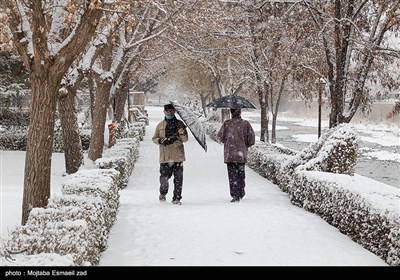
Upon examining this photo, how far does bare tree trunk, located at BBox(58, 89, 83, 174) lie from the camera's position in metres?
12.7

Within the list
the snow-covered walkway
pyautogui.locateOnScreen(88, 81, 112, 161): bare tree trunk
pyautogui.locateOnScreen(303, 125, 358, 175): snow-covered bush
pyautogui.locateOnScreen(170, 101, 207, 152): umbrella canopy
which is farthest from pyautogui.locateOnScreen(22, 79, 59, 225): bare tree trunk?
pyautogui.locateOnScreen(88, 81, 112, 161): bare tree trunk

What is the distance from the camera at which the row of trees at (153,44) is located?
20.0 feet

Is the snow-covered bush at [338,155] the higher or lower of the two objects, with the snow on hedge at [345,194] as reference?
higher

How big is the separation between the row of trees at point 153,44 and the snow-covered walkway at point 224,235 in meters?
1.56

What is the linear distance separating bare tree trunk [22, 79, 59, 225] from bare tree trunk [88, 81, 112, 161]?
289 inches

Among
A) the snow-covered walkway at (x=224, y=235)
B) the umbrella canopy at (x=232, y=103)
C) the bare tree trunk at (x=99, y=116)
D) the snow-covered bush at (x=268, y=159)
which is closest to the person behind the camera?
the snow-covered walkway at (x=224, y=235)

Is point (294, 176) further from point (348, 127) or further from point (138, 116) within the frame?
point (138, 116)

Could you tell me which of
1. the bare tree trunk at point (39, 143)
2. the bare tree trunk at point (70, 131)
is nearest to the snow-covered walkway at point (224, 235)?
the bare tree trunk at point (39, 143)

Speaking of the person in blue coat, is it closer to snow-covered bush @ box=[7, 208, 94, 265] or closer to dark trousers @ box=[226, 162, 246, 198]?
dark trousers @ box=[226, 162, 246, 198]

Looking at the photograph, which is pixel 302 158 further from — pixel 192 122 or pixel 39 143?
pixel 39 143

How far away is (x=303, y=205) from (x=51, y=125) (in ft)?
15.6

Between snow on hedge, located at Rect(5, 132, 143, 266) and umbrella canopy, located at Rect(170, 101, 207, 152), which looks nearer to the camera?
snow on hedge, located at Rect(5, 132, 143, 266)

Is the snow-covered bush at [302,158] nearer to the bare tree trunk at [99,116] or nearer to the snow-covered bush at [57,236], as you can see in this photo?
the bare tree trunk at [99,116]

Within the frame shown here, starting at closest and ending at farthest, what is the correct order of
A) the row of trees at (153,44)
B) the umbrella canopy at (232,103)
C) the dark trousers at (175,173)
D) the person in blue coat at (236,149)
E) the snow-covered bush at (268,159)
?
the row of trees at (153,44), the dark trousers at (175,173), the person in blue coat at (236,149), the umbrella canopy at (232,103), the snow-covered bush at (268,159)
